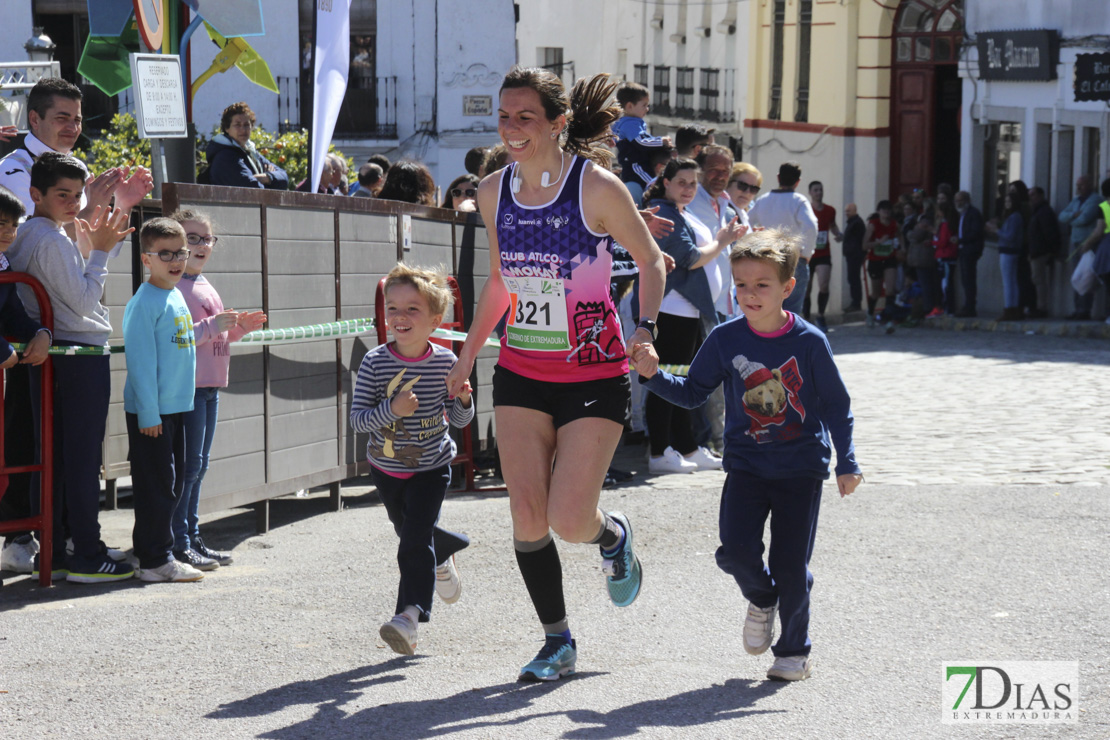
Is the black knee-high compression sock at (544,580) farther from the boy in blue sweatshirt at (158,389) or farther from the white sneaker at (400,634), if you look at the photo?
the boy in blue sweatshirt at (158,389)

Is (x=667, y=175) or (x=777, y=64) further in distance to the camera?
(x=777, y=64)

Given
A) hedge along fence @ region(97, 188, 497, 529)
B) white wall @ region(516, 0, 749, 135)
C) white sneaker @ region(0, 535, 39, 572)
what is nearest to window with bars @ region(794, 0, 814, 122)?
white wall @ region(516, 0, 749, 135)

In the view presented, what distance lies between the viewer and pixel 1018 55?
2553 cm

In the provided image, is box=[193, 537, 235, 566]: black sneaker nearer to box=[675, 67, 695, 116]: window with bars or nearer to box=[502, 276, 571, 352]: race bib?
box=[502, 276, 571, 352]: race bib

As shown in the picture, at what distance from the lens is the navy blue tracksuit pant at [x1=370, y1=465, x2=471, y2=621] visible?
5.62 m

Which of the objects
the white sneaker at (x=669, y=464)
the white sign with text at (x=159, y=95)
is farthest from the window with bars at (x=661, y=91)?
the white sign with text at (x=159, y=95)

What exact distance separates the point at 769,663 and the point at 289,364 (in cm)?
368

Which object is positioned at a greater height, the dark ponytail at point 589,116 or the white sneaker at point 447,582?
the dark ponytail at point 589,116

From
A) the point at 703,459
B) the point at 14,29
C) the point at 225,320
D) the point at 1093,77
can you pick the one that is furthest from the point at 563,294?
the point at 14,29

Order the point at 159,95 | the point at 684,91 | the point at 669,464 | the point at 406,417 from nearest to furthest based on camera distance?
the point at 406,417 → the point at 159,95 → the point at 669,464 → the point at 684,91

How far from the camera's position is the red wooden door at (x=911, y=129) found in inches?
1177

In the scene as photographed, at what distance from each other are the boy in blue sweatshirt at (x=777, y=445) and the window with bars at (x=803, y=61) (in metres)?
28.3

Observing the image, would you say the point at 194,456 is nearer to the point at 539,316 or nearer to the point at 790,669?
the point at 539,316

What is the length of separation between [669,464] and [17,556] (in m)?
4.55
